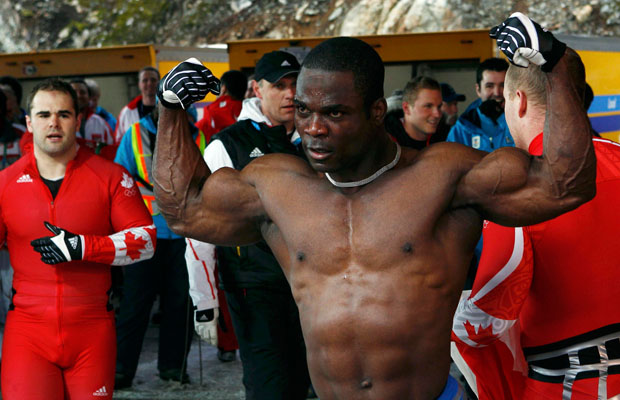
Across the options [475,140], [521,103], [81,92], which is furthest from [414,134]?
[521,103]

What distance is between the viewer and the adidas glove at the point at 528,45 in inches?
85.0

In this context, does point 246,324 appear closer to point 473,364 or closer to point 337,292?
point 473,364

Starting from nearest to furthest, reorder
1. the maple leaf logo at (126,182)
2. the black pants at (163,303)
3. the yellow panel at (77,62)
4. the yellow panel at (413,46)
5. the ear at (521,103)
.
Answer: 1. the ear at (521,103)
2. the maple leaf logo at (126,182)
3. the black pants at (163,303)
4. the yellow panel at (413,46)
5. the yellow panel at (77,62)

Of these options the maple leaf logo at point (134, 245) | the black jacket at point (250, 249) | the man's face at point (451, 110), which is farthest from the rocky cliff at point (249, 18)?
the maple leaf logo at point (134, 245)

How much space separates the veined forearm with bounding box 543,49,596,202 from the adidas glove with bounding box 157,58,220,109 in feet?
3.33

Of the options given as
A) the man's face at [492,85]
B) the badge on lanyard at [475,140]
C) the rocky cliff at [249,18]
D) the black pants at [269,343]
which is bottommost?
the black pants at [269,343]

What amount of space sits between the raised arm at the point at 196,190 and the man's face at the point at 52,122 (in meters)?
1.49

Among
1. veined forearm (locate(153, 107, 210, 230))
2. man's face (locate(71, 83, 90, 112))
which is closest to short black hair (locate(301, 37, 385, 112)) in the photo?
veined forearm (locate(153, 107, 210, 230))

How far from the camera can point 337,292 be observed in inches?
96.5

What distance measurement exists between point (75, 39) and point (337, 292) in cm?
2097

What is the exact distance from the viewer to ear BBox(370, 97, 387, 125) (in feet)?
8.19

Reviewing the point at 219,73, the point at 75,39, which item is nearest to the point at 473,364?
the point at 219,73

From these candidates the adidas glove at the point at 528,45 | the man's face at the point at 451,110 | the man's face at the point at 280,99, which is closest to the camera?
the adidas glove at the point at 528,45

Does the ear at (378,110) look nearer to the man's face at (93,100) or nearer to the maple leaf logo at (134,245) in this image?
the maple leaf logo at (134,245)
